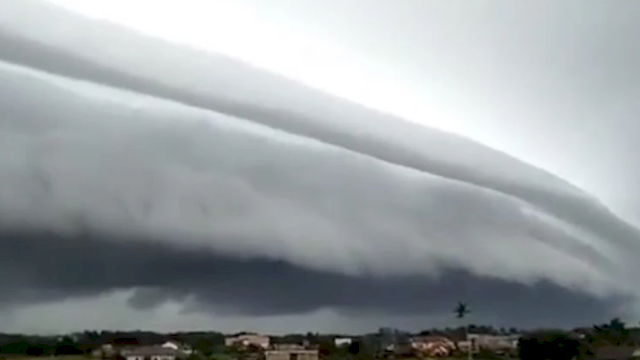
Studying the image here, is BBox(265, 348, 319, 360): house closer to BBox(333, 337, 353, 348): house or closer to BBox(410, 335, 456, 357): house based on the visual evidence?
BBox(333, 337, 353, 348): house

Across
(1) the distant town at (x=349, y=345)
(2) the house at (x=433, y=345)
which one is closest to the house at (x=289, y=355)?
(1) the distant town at (x=349, y=345)

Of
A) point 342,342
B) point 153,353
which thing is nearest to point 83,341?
point 153,353

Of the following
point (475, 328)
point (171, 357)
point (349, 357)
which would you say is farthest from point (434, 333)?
point (171, 357)

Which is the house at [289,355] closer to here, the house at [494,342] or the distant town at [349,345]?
the distant town at [349,345]

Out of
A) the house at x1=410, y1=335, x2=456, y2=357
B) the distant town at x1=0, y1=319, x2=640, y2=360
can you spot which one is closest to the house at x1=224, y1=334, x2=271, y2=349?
the distant town at x1=0, y1=319, x2=640, y2=360

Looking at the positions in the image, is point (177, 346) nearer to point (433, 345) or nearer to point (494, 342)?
point (433, 345)

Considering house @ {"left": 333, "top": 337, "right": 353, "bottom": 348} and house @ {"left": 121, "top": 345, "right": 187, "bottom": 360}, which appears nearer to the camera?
house @ {"left": 121, "top": 345, "right": 187, "bottom": 360}

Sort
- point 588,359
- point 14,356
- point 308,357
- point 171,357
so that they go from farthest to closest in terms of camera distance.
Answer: point 588,359
point 308,357
point 171,357
point 14,356

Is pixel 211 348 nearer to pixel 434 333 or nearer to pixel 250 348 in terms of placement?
pixel 250 348
